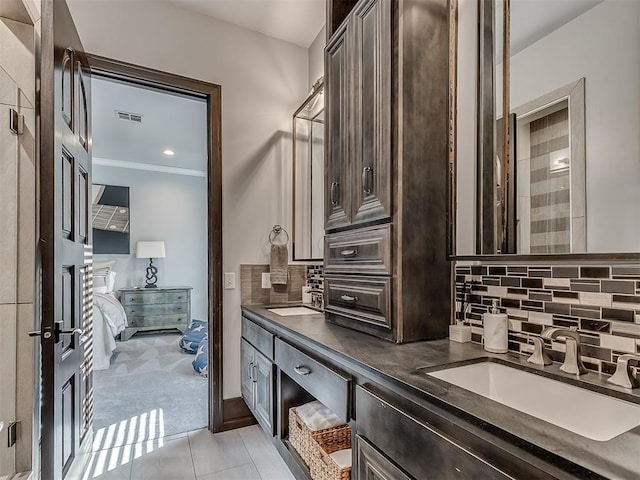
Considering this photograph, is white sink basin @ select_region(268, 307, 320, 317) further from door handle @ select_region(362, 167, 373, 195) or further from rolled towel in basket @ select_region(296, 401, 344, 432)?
door handle @ select_region(362, 167, 373, 195)

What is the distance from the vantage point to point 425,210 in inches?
57.7

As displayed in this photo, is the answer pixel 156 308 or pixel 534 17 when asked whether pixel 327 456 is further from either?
pixel 156 308

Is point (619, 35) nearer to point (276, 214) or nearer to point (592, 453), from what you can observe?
point (592, 453)

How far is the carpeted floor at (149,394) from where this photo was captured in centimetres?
264

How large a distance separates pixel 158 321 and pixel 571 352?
18.6 feet

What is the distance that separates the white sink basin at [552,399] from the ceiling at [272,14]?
2444 millimetres

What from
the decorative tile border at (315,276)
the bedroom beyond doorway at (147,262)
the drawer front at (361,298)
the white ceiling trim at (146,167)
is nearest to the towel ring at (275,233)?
the decorative tile border at (315,276)

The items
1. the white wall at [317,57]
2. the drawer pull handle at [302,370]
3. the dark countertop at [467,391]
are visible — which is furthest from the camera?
the white wall at [317,57]

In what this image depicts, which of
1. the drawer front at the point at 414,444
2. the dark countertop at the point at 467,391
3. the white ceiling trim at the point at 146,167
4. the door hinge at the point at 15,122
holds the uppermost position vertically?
the white ceiling trim at the point at 146,167

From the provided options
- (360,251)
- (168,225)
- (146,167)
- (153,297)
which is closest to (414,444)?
(360,251)

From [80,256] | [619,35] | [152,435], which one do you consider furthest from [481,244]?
[152,435]

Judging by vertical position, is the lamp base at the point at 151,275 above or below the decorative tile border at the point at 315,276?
below

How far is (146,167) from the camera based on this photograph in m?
6.08

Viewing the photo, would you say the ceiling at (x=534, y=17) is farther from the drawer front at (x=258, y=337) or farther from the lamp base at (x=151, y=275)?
the lamp base at (x=151, y=275)
